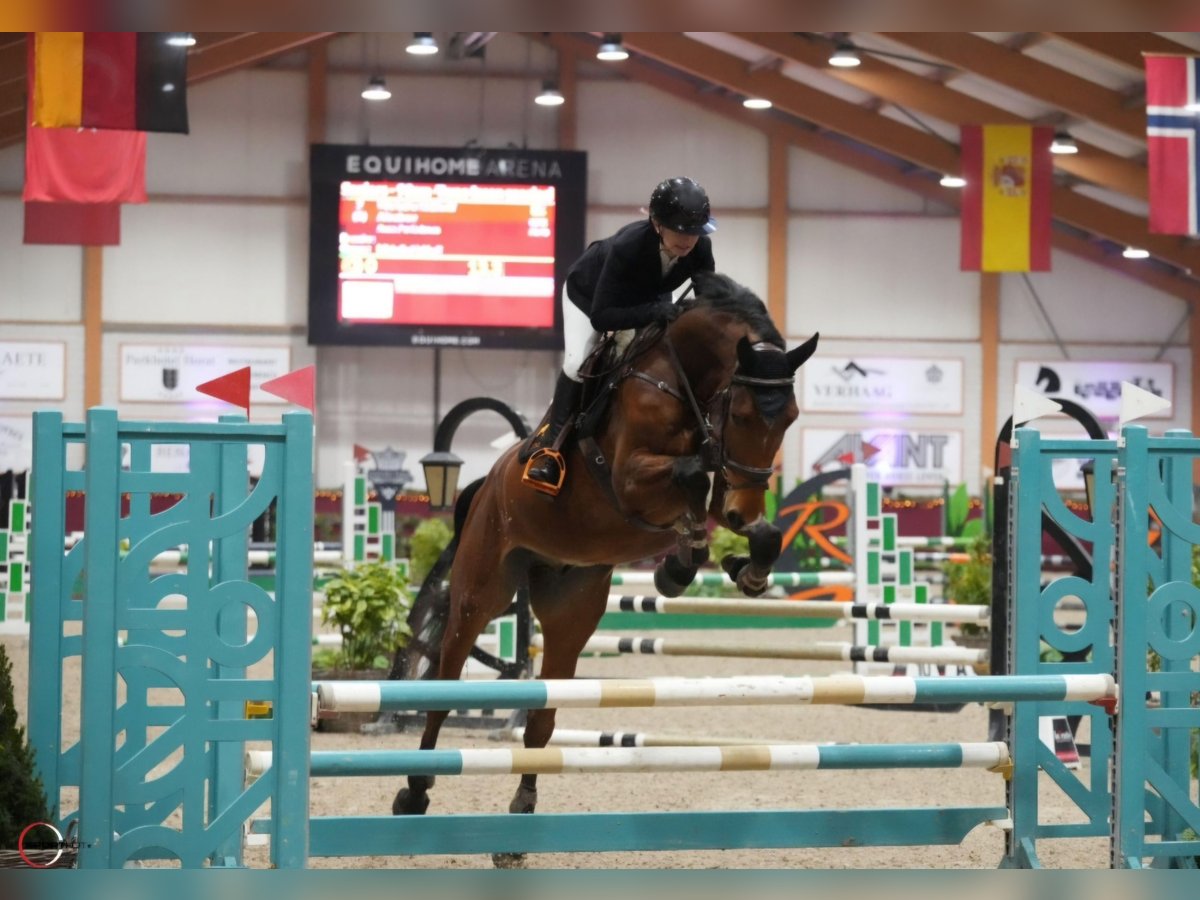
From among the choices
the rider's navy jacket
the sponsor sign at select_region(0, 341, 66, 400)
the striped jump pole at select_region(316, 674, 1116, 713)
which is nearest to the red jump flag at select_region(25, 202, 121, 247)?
the sponsor sign at select_region(0, 341, 66, 400)

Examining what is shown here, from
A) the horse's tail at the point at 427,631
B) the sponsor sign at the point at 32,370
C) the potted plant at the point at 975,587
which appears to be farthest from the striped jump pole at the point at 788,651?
the sponsor sign at the point at 32,370

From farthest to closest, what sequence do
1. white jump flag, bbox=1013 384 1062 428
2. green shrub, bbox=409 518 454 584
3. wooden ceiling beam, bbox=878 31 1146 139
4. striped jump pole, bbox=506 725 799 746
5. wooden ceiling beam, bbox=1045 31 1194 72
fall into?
wooden ceiling beam, bbox=878 31 1146 139
wooden ceiling beam, bbox=1045 31 1194 72
green shrub, bbox=409 518 454 584
striped jump pole, bbox=506 725 799 746
white jump flag, bbox=1013 384 1062 428

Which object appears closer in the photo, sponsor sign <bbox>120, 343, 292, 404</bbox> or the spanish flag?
the spanish flag

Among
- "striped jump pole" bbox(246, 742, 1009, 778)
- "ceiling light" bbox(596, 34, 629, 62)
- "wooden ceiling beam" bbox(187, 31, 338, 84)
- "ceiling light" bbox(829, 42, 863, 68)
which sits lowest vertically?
"striped jump pole" bbox(246, 742, 1009, 778)

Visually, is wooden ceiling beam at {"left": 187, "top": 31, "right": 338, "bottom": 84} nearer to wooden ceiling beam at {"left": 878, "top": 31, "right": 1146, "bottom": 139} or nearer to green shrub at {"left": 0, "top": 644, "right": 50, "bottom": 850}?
wooden ceiling beam at {"left": 878, "top": 31, "right": 1146, "bottom": 139}

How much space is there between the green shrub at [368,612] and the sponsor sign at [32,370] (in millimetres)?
10104

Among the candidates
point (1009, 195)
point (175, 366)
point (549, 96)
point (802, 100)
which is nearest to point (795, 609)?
point (1009, 195)

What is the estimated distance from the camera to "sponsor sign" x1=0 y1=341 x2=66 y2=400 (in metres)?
16.3

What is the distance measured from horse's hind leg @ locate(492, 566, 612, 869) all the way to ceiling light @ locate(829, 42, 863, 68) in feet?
34.7

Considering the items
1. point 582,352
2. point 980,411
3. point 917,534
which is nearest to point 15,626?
point 582,352

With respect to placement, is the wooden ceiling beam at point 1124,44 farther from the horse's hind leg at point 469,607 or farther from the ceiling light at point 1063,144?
the horse's hind leg at point 469,607

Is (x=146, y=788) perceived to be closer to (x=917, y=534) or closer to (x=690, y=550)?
(x=690, y=550)

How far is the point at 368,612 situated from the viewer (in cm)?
735

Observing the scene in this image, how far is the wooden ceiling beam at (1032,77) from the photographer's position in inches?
519
